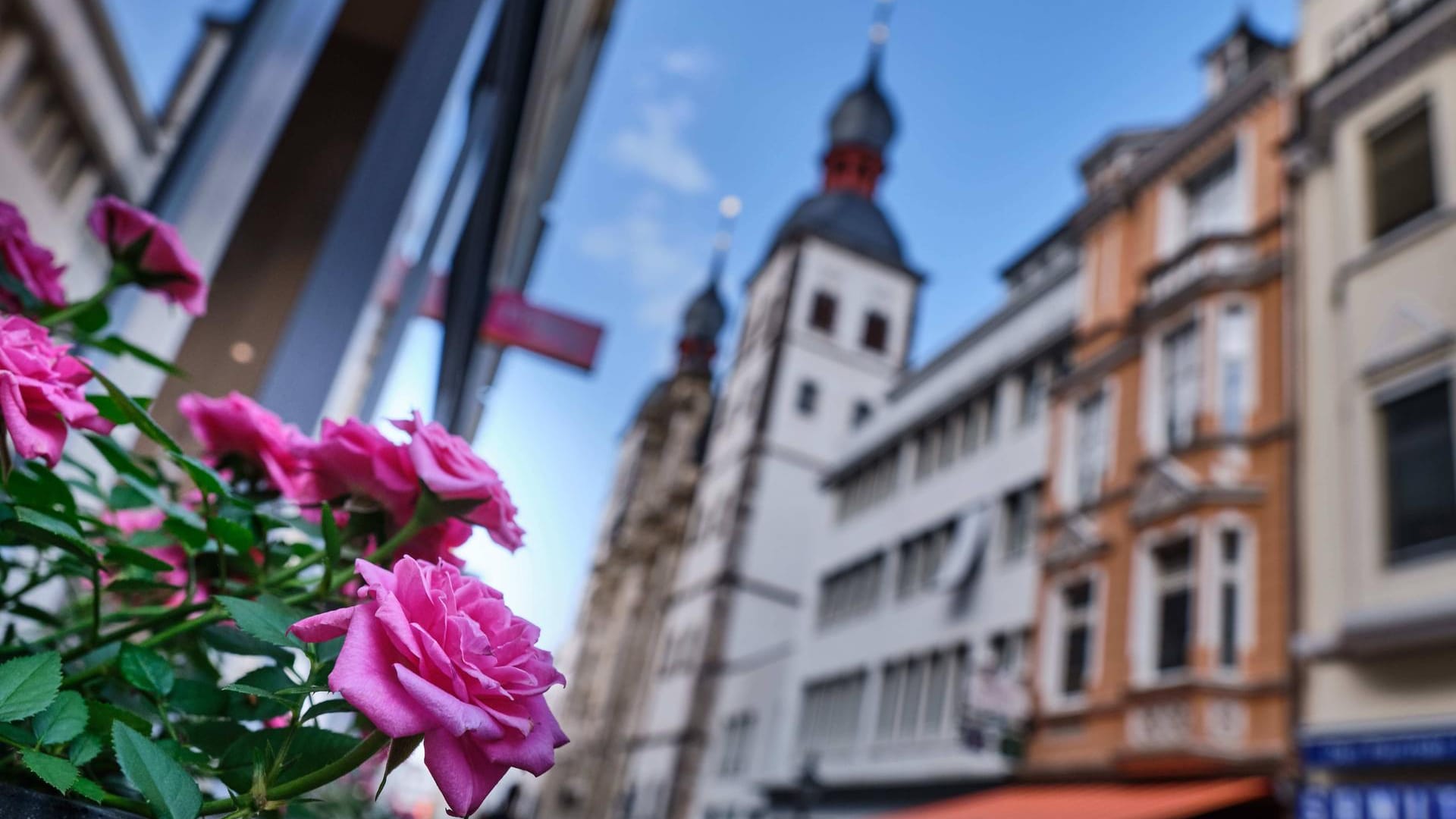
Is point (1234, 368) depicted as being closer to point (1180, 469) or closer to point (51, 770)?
point (1180, 469)

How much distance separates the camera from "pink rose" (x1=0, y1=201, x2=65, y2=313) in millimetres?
1010

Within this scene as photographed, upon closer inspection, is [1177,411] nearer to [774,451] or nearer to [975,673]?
[975,673]

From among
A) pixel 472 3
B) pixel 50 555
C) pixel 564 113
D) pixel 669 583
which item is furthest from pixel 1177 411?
pixel 669 583

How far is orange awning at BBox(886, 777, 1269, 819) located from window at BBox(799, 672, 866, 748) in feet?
15.1

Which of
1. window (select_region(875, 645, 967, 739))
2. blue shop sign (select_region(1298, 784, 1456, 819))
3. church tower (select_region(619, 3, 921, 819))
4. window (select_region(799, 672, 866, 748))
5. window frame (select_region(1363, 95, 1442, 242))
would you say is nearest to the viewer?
blue shop sign (select_region(1298, 784, 1456, 819))

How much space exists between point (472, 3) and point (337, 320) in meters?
0.73

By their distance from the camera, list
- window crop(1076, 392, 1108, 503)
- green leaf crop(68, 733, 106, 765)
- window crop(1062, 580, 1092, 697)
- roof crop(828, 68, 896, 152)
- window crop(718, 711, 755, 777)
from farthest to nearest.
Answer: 1. roof crop(828, 68, 896, 152)
2. window crop(718, 711, 755, 777)
3. window crop(1076, 392, 1108, 503)
4. window crop(1062, 580, 1092, 697)
5. green leaf crop(68, 733, 106, 765)

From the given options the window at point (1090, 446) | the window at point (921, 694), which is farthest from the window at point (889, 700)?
the window at point (1090, 446)

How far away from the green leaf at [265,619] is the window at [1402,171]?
11.4 m

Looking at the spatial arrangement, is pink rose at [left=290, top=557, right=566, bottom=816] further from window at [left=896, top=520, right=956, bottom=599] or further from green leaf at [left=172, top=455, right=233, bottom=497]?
window at [left=896, top=520, right=956, bottom=599]

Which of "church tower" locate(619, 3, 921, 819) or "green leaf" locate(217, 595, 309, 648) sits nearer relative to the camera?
"green leaf" locate(217, 595, 309, 648)

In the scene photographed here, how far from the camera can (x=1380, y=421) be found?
9766mm

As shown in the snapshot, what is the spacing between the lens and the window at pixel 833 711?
62.7 feet

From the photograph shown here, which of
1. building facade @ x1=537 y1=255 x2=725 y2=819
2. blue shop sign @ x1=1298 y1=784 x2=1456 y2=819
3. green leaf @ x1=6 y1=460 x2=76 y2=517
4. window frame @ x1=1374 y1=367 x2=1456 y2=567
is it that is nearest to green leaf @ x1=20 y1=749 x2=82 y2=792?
green leaf @ x1=6 y1=460 x2=76 y2=517
